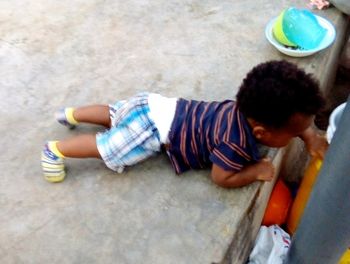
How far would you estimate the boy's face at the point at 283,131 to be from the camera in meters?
1.62

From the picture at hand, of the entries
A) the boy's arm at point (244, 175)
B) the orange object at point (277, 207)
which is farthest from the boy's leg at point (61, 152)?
the orange object at point (277, 207)

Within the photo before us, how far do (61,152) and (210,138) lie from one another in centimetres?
56

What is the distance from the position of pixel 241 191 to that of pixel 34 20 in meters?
1.58

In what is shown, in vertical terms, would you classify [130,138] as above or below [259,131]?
below

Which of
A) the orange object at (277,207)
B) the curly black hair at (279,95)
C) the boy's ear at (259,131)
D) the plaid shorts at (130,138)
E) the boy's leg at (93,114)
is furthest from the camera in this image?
the orange object at (277,207)

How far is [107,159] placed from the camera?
6.04 ft

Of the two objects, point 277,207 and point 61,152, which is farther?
point 277,207

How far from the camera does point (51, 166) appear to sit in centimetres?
182

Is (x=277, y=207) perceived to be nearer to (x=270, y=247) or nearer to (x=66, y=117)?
(x=270, y=247)

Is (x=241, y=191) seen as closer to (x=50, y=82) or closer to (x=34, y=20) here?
(x=50, y=82)

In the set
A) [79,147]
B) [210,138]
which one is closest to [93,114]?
[79,147]

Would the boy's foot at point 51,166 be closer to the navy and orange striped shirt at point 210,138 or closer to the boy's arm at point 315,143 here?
the navy and orange striped shirt at point 210,138

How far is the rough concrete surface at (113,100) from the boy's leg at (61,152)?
6 centimetres

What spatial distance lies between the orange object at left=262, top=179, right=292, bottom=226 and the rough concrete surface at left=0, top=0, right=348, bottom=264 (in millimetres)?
533
